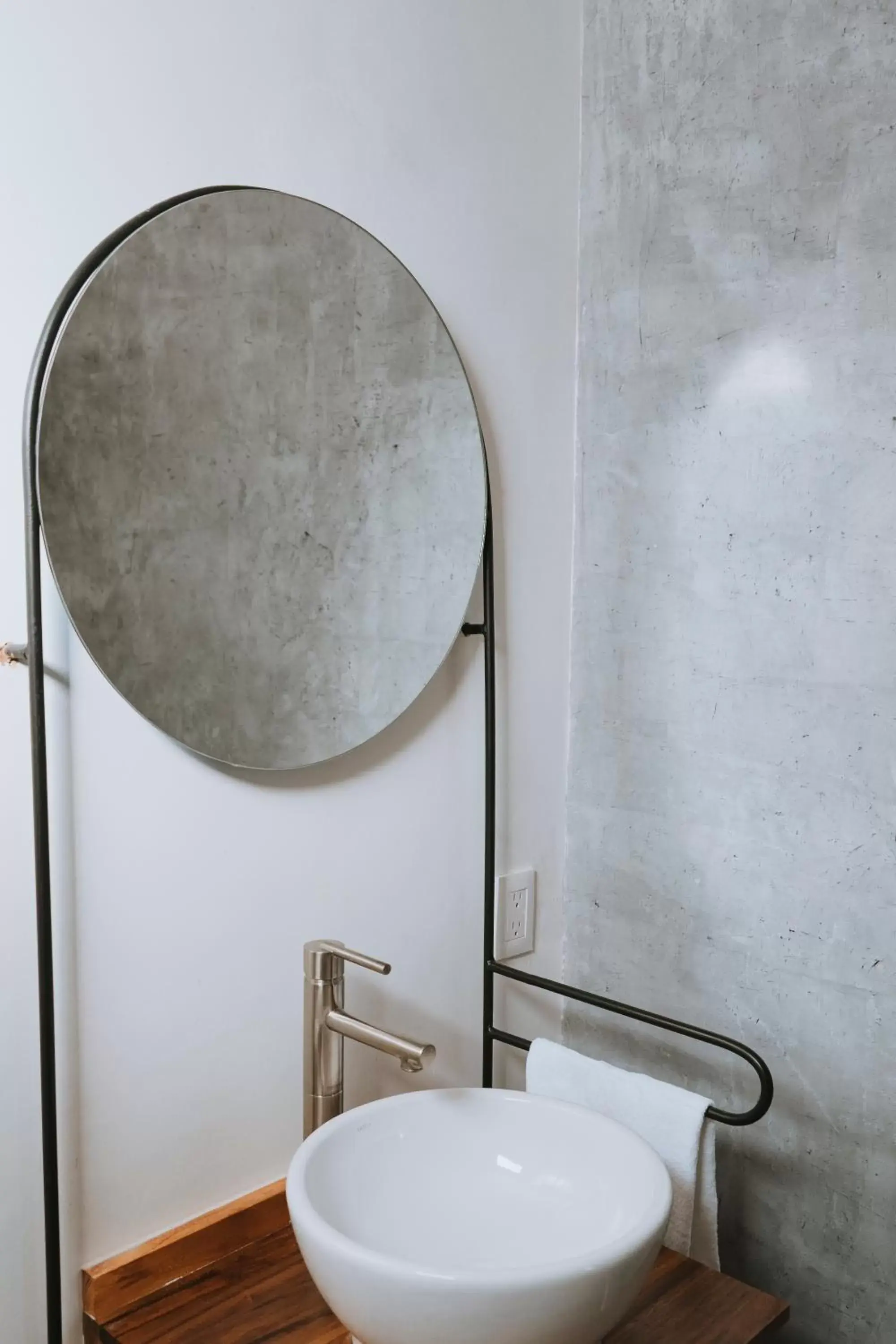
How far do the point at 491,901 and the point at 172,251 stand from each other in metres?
0.84

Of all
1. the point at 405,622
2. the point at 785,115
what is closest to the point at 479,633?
the point at 405,622

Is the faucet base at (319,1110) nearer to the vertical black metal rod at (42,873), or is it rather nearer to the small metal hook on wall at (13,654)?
the vertical black metal rod at (42,873)

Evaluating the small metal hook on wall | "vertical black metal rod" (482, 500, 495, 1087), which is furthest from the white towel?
the small metal hook on wall

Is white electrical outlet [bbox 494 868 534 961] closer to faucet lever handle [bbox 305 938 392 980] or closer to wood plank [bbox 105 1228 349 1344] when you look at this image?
faucet lever handle [bbox 305 938 392 980]

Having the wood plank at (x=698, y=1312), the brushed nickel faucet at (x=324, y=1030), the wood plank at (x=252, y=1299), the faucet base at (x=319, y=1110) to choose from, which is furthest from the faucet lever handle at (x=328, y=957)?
the wood plank at (x=698, y=1312)

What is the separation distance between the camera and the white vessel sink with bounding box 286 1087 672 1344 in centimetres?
81

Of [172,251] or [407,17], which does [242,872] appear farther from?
[407,17]

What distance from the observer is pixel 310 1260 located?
0.87m

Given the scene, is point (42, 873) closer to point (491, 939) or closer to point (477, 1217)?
point (477, 1217)

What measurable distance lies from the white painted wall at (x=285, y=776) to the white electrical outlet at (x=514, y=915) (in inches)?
1.1

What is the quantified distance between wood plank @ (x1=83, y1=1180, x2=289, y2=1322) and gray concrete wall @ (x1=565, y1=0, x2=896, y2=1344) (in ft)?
1.76

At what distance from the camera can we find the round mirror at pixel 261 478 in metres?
1.03

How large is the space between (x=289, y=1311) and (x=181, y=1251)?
0.45ft

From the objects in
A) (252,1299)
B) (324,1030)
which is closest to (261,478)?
(324,1030)
